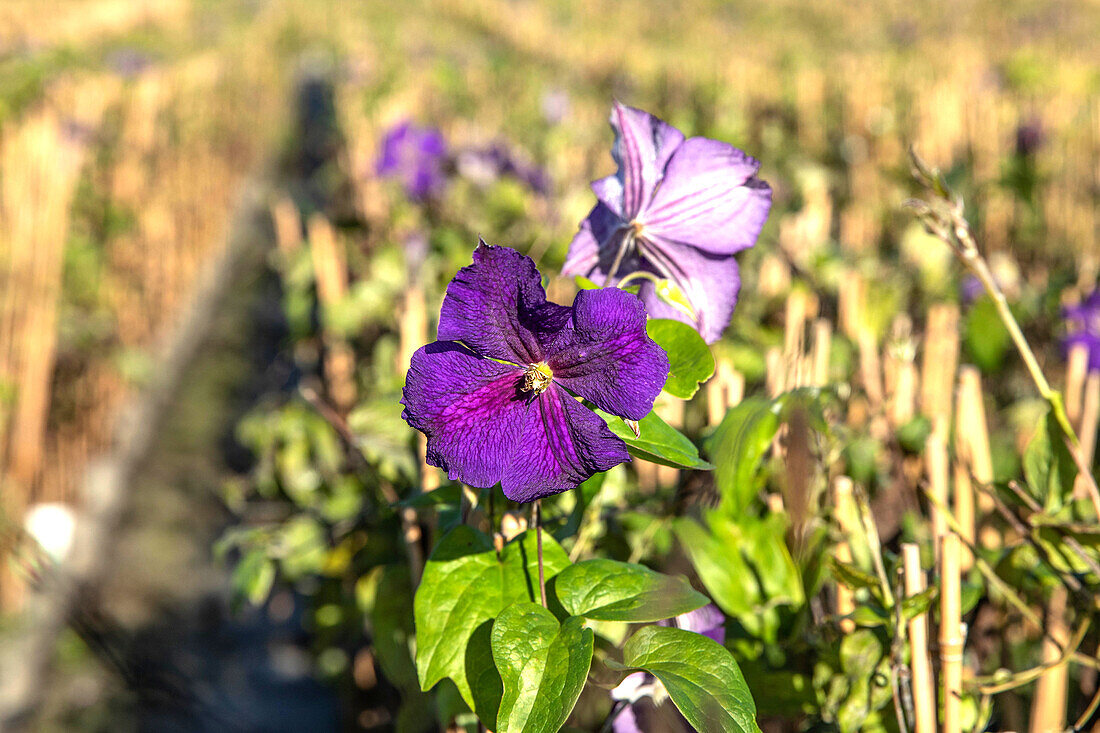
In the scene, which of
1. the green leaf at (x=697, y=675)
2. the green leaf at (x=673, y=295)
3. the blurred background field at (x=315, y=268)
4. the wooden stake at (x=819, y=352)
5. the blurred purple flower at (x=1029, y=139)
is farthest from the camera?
the blurred purple flower at (x=1029, y=139)

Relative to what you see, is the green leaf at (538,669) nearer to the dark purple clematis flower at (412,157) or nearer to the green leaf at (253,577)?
the green leaf at (253,577)

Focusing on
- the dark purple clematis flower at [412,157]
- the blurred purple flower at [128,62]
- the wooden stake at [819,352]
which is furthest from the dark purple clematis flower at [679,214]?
the blurred purple flower at [128,62]

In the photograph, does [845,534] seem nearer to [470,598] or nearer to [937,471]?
[937,471]

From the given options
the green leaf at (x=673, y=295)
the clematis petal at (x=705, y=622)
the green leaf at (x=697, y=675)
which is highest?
the green leaf at (x=673, y=295)

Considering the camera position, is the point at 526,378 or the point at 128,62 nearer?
the point at 526,378

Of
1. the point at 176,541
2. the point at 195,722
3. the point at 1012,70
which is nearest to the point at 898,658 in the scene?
the point at 195,722

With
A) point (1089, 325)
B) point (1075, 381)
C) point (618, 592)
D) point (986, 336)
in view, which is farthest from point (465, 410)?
point (1089, 325)

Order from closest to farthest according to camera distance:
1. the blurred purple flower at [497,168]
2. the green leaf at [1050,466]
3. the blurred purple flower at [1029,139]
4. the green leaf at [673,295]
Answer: the green leaf at [673,295] → the green leaf at [1050,466] → the blurred purple flower at [497,168] → the blurred purple flower at [1029,139]
